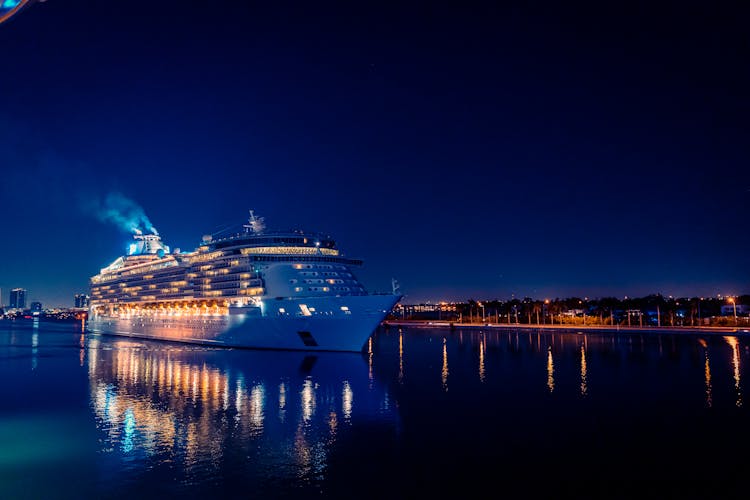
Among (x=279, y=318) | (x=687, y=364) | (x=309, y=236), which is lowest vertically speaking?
(x=687, y=364)

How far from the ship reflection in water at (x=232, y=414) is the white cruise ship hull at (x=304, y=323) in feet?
10.9

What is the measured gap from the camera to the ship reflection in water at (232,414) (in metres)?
19.6

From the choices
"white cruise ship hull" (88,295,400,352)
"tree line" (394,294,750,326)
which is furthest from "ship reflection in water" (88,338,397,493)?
"tree line" (394,294,750,326)

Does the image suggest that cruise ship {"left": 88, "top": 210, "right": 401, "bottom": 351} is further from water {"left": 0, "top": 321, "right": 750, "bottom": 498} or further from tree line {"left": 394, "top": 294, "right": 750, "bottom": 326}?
tree line {"left": 394, "top": 294, "right": 750, "bottom": 326}

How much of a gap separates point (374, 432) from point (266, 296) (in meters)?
35.5

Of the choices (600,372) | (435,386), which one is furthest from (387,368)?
(600,372)

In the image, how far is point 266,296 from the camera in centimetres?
5809

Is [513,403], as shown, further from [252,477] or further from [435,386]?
[252,477]

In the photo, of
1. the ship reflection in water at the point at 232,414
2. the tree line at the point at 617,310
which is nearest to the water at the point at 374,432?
the ship reflection in water at the point at 232,414

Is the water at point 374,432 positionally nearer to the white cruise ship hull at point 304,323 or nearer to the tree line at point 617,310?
the white cruise ship hull at point 304,323

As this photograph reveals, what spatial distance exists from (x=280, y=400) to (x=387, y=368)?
57.7 feet

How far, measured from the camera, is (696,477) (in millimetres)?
18562

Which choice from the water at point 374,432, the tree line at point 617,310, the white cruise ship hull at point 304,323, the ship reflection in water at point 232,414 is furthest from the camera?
the tree line at point 617,310

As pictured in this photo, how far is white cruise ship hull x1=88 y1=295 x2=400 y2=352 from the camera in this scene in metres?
52.9
